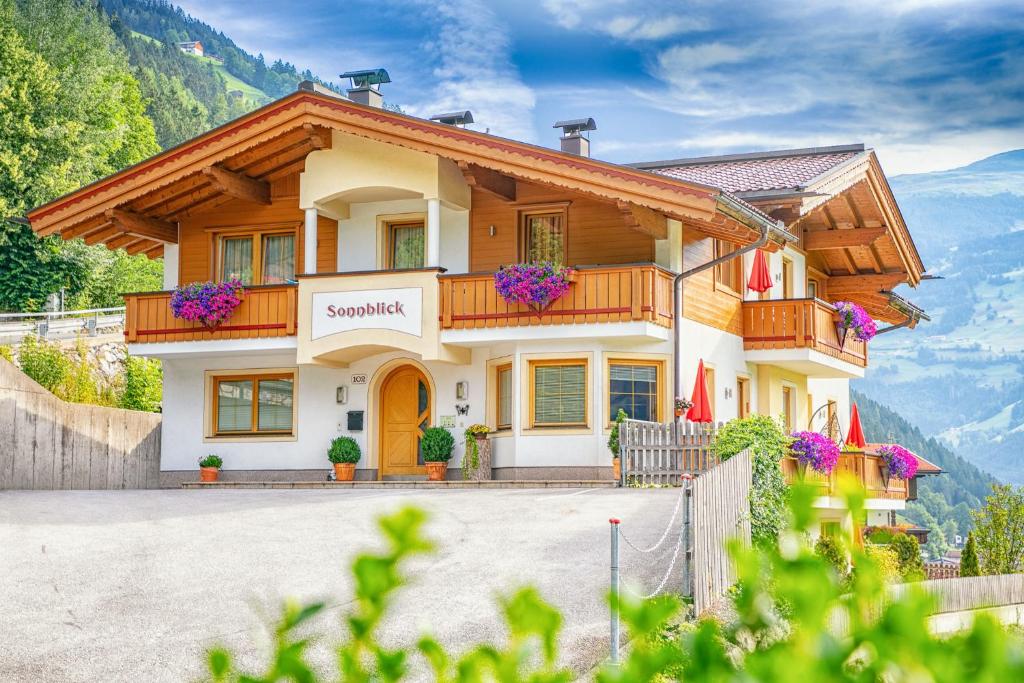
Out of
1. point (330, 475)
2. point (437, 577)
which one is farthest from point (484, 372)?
point (437, 577)

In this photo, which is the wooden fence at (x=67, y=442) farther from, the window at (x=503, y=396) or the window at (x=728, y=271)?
the window at (x=728, y=271)

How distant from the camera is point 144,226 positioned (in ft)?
85.6

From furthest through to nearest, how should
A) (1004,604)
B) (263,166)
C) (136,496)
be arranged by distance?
1. (263,166)
2. (136,496)
3. (1004,604)

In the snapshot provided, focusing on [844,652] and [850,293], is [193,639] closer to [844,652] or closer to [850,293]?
[844,652]

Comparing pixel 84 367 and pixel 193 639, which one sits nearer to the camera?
pixel 193 639

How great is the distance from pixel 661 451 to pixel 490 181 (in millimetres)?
5521

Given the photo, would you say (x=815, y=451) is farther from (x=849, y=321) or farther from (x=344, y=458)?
(x=344, y=458)

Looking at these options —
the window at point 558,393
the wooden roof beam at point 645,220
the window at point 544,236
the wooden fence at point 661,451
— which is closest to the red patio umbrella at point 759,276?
the wooden roof beam at point 645,220

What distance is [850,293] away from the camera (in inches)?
1272

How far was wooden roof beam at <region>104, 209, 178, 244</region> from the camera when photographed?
1002 inches

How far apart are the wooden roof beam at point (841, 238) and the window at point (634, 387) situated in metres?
7.32

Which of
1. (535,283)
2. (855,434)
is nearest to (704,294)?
(535,283)

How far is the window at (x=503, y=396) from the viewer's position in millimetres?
23719

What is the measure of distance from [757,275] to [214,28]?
18407cm
